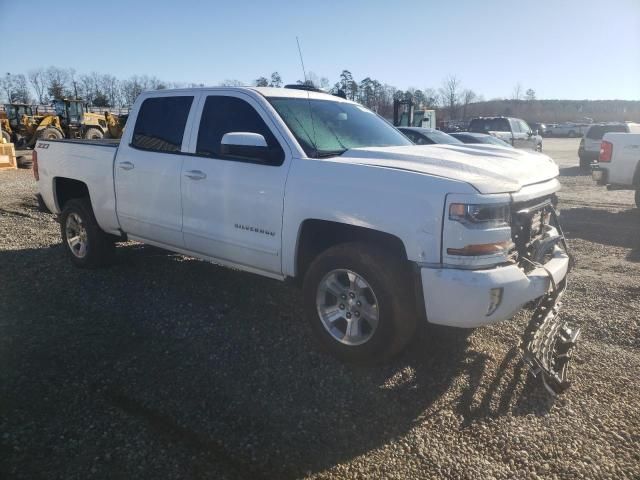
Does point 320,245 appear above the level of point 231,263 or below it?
above

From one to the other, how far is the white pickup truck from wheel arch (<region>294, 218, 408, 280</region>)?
28.1 ft

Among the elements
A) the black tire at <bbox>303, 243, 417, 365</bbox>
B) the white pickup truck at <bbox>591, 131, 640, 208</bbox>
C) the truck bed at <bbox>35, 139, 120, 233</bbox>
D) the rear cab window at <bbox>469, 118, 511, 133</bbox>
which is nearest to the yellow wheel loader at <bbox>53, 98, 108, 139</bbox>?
the rear cab window at <bbox>469, 118, 511, 133</bbox>

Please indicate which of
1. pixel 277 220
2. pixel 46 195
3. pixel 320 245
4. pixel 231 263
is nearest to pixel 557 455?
pixel 320 245

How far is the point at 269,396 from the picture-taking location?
10.7 ft

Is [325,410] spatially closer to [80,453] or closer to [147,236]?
[80,453]

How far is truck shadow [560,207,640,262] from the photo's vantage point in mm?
7574

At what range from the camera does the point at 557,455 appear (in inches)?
107

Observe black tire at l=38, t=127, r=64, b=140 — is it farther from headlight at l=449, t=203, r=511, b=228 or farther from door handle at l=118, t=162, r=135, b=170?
→ headlight at l=449, t=203, r=511, b=228

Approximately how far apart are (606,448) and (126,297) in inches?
162

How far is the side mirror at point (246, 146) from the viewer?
376 centimetres

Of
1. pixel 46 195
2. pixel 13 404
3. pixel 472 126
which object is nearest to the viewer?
pixel 13 404

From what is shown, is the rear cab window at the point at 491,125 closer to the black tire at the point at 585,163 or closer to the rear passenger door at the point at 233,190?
the black tire at the point at 585,163

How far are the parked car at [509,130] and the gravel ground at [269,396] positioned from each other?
56.2 ft

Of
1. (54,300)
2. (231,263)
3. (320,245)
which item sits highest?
(320,245)
